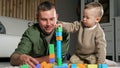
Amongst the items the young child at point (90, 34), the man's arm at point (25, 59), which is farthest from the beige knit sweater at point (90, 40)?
the man's arm at point (25, 59)

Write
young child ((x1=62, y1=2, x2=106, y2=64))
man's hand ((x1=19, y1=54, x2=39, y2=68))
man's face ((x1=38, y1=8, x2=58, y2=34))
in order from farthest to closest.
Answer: young child ((x1=62, y1=2, x2=106, y2=64)) < man's face ((x1=38, y1=8, x2=58, y2=34)) < man's hand ((x1=19, y1=54, x2=39, y2=68))

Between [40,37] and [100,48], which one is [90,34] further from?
[40,37]

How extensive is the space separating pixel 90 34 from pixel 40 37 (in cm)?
28

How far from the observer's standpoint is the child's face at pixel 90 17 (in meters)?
1.35

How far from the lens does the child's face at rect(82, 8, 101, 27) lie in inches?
53.2

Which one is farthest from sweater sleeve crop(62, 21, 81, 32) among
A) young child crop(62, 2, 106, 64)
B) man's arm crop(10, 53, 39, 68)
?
man's arm crop(10, 53, 39, 68)

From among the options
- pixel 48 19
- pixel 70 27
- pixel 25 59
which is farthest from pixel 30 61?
pixel 70 27

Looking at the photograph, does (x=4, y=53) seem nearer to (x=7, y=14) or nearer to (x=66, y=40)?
(x=7, y=14)

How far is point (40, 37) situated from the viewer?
141 cm

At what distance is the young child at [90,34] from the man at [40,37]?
84 millimetres

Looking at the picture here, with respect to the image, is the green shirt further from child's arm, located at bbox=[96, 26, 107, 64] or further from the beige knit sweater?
child's arm, located at bbox=[96, 26, 107, 64]

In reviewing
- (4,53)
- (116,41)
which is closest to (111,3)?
(116,41)

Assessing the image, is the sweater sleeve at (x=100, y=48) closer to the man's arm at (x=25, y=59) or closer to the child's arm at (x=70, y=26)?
the child's arm at (x=70, y=26)

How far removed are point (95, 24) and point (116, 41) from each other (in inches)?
101
